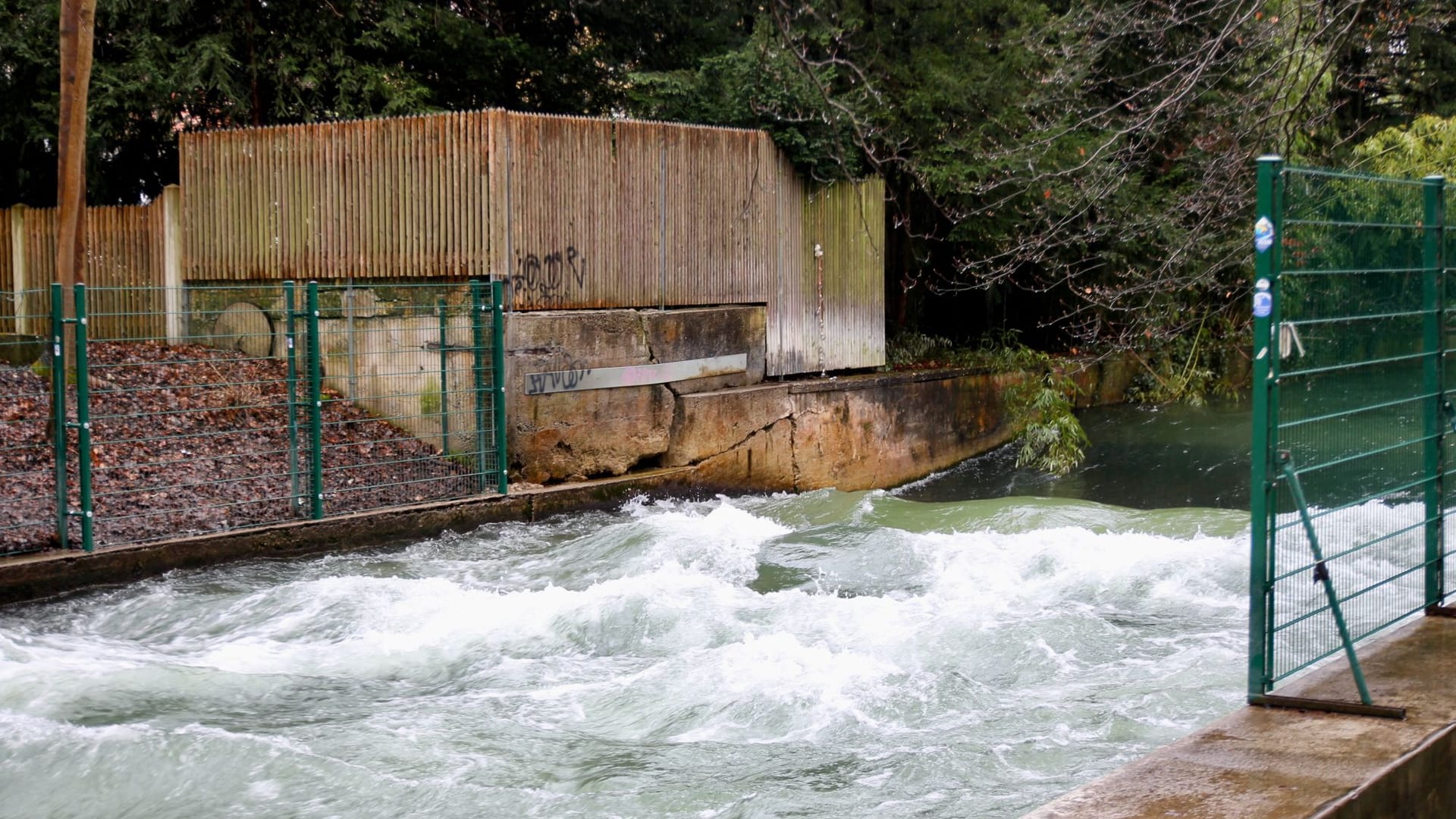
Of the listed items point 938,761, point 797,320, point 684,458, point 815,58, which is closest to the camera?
point 938,761

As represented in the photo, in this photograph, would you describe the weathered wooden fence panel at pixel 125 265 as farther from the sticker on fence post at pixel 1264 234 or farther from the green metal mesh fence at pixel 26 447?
the sticker on fence post at pixel 1264 234

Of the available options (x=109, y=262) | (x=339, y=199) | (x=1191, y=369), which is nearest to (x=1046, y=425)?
(x=1191, y=369)

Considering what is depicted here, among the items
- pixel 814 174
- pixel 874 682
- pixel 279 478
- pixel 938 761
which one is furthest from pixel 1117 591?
pixel 814 174

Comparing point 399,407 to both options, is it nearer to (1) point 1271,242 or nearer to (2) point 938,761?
(2) point 938,761

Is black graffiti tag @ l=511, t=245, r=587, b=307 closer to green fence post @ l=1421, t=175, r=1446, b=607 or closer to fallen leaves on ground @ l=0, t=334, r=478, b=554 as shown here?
fallen leaves on ground @ l=0, t=334, r=478, b=554

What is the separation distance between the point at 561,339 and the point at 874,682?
6297 millimetres

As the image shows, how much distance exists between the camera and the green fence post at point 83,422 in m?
9.38

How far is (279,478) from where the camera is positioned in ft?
36.8

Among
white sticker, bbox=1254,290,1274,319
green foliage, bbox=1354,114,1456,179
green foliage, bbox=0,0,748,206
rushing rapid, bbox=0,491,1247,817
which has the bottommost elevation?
rushing rapid, bbox=0,491,1247,817

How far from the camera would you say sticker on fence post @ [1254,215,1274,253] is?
460 cm

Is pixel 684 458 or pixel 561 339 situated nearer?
pixel 561 339

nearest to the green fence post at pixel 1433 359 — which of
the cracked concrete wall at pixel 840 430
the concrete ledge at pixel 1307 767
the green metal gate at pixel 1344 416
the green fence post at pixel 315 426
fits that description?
the green metal gate at pixel 1344 416

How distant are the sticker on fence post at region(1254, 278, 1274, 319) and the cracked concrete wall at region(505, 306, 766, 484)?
867 centimetres

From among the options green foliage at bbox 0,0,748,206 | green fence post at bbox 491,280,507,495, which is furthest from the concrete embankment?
green foliage at bbox 0,0,748,206
